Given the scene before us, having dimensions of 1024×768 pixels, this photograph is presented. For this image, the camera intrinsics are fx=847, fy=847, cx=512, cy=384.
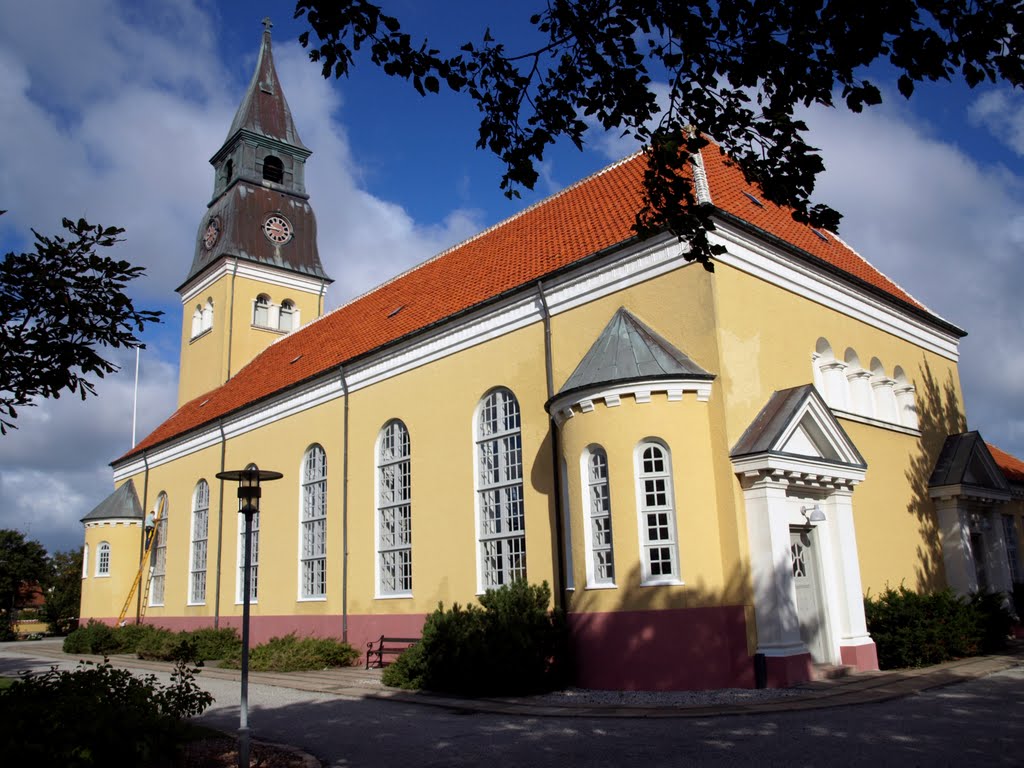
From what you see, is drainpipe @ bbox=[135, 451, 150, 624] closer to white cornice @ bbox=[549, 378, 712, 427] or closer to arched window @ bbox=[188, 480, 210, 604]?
arched window @ bbox=[188, 480, 210, 604]

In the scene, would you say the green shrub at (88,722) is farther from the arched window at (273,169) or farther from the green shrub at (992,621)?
the arched window at (273,169)

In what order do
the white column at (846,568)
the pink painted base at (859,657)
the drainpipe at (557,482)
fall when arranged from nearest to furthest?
the pink painted base at (859,657), the white column at (846,568), the drainpipe at (557,482)

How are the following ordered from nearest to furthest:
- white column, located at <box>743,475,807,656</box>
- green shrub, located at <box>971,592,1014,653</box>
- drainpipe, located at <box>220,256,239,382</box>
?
white column, located at <box>743,475,807,656</box>
green shrub, located at <box>971,592,1014,653</box>
drainpipe, located at <box>220,256,239,382</box>

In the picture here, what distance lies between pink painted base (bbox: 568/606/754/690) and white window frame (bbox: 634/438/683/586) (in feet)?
1.98

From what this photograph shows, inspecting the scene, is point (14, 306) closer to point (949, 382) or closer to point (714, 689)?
point (714, 689)

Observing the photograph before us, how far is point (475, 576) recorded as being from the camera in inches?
689

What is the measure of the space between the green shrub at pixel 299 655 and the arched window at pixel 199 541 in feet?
31.8

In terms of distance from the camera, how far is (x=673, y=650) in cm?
1288

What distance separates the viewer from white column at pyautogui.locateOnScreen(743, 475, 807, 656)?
42.2 ft

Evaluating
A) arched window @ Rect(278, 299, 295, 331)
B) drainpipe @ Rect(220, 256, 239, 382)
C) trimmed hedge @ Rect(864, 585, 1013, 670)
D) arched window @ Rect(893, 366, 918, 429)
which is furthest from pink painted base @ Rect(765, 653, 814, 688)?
arched window @ Rect(278, 299, 295, 331)

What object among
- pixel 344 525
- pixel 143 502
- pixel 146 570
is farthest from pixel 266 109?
pixel 344 525

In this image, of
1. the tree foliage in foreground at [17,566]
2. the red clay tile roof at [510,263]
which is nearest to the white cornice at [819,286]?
the red clay tile roof at [510,263]

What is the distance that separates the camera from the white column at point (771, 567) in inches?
506

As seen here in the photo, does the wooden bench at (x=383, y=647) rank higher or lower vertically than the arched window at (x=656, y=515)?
lower
